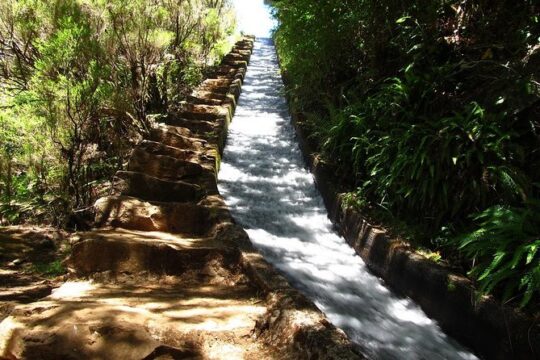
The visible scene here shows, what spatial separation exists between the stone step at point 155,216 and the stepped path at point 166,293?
1 cm

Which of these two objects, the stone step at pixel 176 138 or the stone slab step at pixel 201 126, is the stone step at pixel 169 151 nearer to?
the stone step at pixel 176 138

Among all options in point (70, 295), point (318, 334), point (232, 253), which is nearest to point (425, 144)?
point (232, 253)

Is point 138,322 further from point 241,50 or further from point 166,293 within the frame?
point 241,50

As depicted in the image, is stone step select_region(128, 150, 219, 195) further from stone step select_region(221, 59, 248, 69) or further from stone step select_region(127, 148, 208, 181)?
stone step select_region(221, 59, 248, 69)

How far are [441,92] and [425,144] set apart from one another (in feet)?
3.83

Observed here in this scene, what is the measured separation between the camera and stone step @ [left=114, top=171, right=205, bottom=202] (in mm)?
6094

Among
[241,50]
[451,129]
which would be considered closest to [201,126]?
[451,129]

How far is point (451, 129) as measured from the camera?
17.6 feet

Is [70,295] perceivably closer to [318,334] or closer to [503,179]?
[318,334]

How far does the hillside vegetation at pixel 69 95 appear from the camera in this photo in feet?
19.1

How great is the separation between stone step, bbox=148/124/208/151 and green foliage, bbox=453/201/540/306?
18.4ft

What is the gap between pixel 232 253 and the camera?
4613mm

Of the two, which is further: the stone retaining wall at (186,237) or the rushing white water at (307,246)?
the rushing white water at (307,246)

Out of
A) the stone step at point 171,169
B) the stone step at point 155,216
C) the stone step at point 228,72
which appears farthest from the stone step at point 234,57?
the stone step at point 155,216
